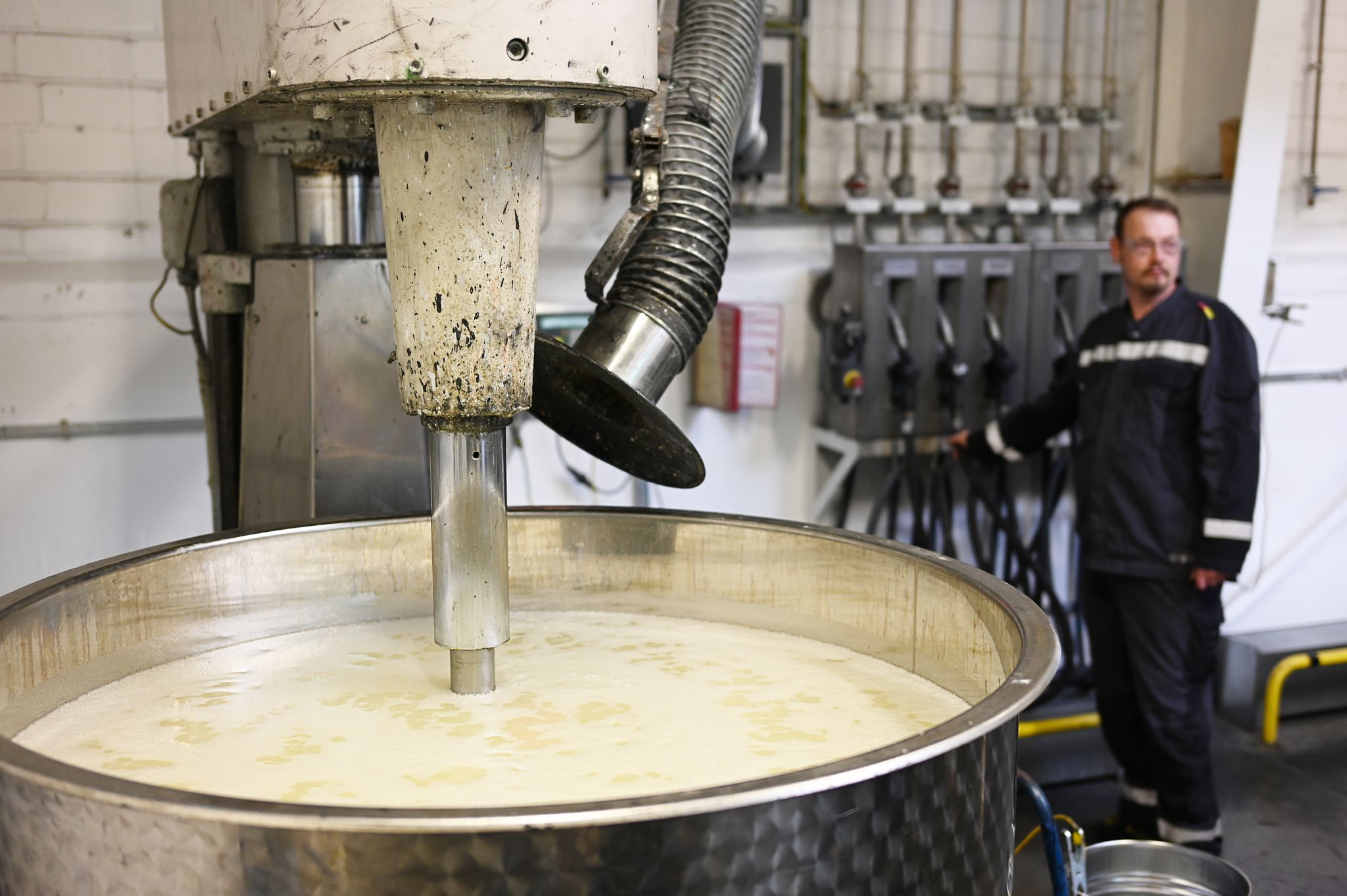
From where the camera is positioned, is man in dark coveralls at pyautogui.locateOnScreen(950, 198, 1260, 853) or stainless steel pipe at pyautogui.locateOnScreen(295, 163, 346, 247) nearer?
stainless steel pipe at pyautogui.locateOnScreen(295, 163, 346, 247)

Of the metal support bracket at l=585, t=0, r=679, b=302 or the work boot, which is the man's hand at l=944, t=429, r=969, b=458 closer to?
the work boot

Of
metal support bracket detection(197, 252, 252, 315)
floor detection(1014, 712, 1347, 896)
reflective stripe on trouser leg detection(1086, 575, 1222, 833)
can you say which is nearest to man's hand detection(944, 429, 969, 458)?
reflective stripe on trouser leg detection(1086, 575, 1222, 833)

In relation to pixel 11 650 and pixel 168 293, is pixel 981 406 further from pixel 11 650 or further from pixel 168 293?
pixel 11 650

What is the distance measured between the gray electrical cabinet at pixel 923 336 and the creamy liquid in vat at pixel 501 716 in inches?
76.5

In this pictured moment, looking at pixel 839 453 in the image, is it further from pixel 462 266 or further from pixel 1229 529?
pixel 462 266

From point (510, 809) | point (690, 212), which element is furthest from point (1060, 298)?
point (510, 809)

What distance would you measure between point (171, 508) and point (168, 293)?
1.73 ft

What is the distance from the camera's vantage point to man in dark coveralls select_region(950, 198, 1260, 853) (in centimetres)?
295

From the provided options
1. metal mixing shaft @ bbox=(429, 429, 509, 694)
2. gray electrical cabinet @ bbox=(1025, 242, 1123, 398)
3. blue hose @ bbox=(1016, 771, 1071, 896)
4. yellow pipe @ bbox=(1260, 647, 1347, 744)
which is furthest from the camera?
yellow pipe @ bbox=(1260, 647, 1347, 744)

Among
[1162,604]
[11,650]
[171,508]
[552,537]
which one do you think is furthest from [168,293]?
[1162,604]

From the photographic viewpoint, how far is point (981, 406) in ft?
12.0

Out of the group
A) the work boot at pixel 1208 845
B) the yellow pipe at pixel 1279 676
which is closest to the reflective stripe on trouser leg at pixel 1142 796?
the work boot at pixel 1208 845

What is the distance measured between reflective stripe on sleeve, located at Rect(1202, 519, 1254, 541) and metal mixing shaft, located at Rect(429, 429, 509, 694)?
83.9 inches

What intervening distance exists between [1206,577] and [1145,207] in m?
0.91
